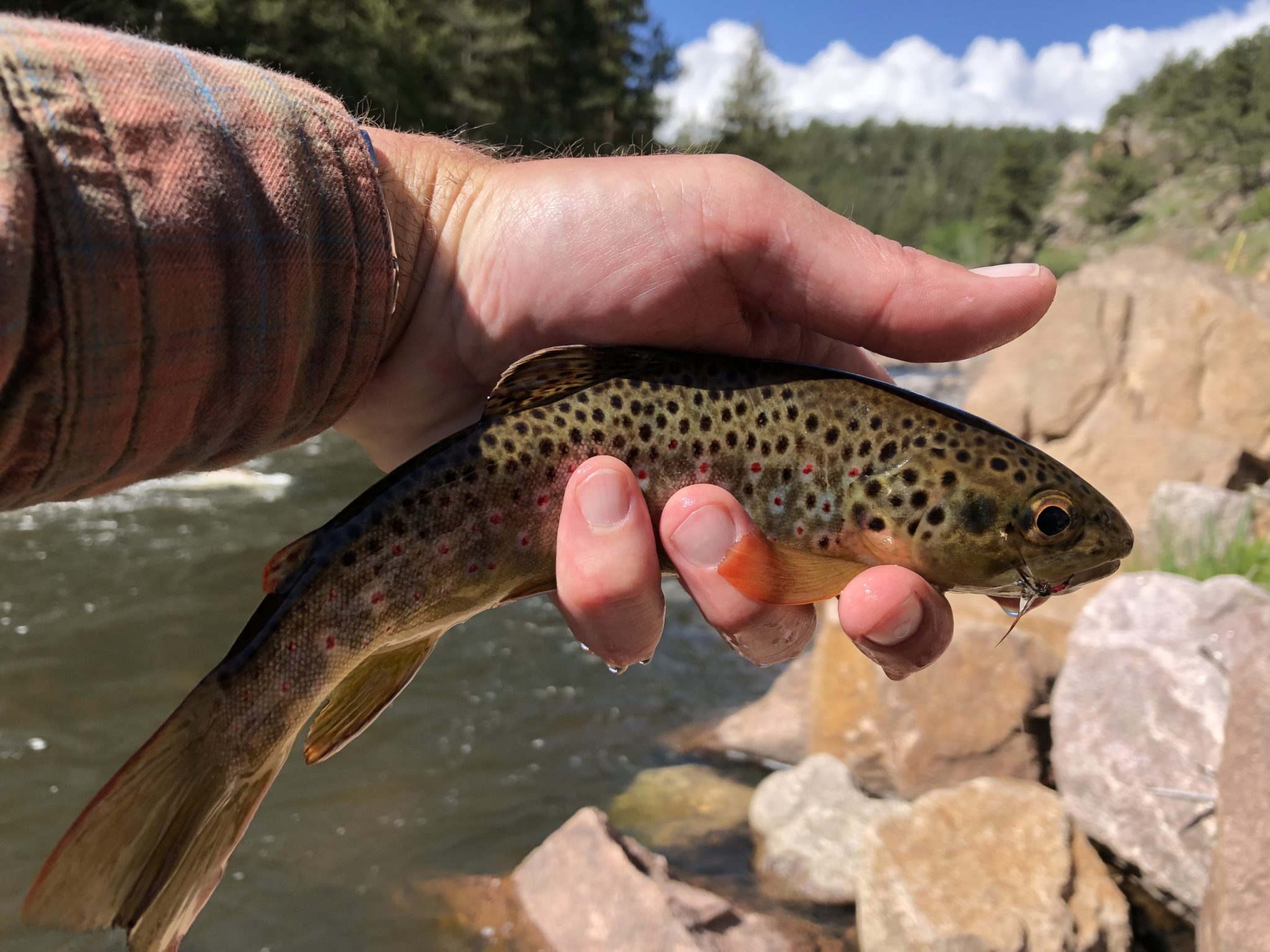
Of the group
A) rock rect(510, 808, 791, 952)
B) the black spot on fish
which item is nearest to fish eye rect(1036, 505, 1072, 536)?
the black spot on fish

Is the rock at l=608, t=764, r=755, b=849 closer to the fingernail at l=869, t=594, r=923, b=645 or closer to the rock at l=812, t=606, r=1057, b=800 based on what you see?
the rock at l=812, t=606, r=1057, b=800

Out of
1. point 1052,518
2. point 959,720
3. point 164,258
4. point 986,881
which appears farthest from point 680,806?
point 164,258

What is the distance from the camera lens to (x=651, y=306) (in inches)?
131

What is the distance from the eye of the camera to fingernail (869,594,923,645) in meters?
2.85

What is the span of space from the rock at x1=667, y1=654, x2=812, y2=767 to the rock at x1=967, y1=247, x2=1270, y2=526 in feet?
15.9

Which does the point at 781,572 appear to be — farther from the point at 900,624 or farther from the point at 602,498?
the point at 602,498

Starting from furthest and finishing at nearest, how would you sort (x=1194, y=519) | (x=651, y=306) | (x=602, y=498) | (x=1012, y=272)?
(x=1194, y=519) < (x=651, y=306) < (x=1012, y=272) < (x=602, y=498)

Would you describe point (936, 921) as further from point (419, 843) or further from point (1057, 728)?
point (419, 843)

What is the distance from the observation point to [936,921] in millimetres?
5000

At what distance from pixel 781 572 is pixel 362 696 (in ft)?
4.41

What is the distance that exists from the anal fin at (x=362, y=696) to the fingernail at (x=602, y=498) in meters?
0.59

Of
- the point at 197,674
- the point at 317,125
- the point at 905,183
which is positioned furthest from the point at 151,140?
the point at 905,183

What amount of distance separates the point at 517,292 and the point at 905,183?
186m

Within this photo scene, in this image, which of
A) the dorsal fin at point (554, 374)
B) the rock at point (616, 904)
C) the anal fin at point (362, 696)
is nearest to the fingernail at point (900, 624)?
the dorsal fin at point (554, 374)
